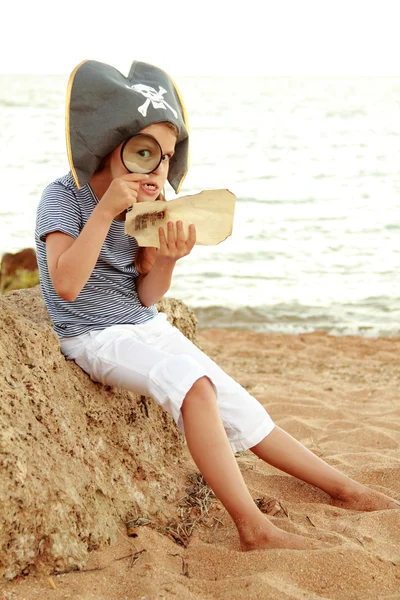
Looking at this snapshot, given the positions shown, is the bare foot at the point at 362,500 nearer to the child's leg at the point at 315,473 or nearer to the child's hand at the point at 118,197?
the child's leg at the point at 315,473

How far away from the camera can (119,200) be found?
2244 millimetres

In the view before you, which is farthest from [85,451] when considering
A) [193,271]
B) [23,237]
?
[23,237]

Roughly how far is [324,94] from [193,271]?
5813cm

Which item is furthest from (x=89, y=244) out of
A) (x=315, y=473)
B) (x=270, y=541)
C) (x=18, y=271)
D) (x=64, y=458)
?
(x=18, y=271)

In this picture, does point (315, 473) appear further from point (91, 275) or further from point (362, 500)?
point (91, 275)

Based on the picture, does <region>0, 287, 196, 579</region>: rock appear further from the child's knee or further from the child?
the child's knee

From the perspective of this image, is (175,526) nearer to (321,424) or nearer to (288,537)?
(288,537)

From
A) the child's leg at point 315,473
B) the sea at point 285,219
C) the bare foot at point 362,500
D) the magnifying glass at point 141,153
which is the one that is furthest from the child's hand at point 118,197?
the sea at point 285,219

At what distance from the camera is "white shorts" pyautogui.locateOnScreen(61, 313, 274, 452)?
2252 mm

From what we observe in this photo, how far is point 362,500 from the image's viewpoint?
258 centimetres

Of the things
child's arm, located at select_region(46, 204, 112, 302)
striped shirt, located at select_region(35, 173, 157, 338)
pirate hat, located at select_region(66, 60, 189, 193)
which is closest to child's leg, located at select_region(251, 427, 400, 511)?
striped shirt, located at select_region(35, 173, 157, 338)

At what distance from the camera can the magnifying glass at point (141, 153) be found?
7.70 ft

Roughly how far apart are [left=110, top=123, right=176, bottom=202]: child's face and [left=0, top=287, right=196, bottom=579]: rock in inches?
23.6

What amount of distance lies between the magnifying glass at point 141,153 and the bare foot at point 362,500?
1.40m
